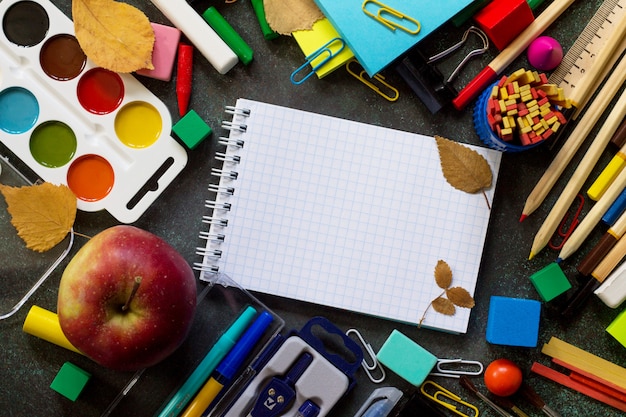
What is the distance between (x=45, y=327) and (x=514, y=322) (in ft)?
2.47

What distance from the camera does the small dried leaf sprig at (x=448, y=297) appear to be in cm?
106

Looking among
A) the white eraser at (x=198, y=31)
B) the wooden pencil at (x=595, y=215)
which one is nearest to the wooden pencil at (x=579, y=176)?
the wooden pencil at (x=595, y=215)

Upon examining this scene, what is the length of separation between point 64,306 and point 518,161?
0.75 meters

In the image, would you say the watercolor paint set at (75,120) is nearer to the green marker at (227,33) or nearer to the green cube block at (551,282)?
the green marker at (227,33)

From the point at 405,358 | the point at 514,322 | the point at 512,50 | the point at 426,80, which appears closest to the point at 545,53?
the point at 512,50

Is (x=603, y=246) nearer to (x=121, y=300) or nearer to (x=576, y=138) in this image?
(x=576, y=138)

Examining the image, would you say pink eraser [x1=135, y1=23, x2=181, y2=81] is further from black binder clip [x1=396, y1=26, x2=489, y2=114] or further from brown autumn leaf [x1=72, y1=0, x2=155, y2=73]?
black binder clip [x1=396, y1=26, x2=489, y2=114]

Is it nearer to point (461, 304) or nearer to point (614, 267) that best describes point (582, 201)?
point (614, 267)

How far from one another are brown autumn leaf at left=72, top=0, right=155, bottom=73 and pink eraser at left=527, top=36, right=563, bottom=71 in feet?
2.01

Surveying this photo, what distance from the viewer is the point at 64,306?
88 cm

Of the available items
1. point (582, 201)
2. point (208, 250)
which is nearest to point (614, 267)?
point (582, 201)

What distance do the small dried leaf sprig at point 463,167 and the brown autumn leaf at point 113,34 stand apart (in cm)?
49

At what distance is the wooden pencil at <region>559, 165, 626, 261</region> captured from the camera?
1036 millimetres

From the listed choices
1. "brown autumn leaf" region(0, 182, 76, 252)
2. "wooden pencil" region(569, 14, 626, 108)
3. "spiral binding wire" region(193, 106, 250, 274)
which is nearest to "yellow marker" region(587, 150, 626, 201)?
"wooden pencil" region(569, 14, 626, 108)
